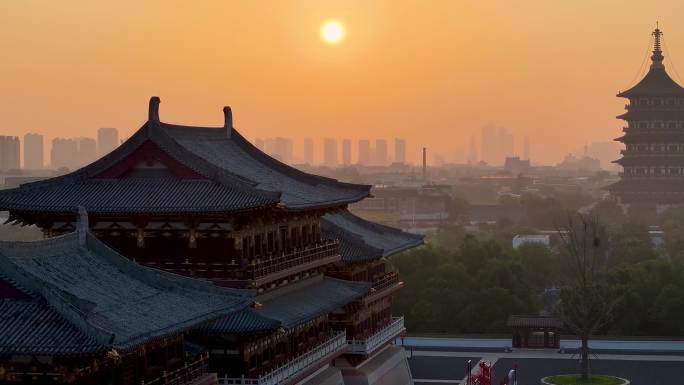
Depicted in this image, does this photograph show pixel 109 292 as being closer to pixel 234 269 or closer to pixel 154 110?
pixel 234 269

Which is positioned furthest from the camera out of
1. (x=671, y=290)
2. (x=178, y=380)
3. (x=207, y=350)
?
(x=671, y=290)

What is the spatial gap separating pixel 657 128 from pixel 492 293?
57655mm

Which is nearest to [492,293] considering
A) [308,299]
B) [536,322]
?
[536,322]

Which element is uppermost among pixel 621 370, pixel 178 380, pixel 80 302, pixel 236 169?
pixel 236 169

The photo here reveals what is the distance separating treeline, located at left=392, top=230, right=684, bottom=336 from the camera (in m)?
74.6

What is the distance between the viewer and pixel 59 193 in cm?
4262

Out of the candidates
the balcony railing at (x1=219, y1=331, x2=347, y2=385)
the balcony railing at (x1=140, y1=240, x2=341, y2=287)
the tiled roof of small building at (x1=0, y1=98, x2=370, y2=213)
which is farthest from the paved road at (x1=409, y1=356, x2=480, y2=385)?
the balcony railing at (x1=140, y1=240, x2=341, y2=287)

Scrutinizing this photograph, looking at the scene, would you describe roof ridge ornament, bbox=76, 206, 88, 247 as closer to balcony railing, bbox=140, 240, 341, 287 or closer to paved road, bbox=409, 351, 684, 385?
balcony railing, bbox=140, 240, 341, 287

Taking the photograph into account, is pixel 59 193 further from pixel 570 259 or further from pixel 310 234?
pixel 570 259

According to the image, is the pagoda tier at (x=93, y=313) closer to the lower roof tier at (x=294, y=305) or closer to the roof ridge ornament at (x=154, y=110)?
the lower roof tier at (x=294, y=305)

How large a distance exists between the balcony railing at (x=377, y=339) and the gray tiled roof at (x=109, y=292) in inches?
682

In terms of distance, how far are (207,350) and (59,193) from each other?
8201 mm

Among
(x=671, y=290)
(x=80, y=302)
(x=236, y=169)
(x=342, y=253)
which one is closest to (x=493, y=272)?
(x=671, y=290)

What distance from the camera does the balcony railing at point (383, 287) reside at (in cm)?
5625
